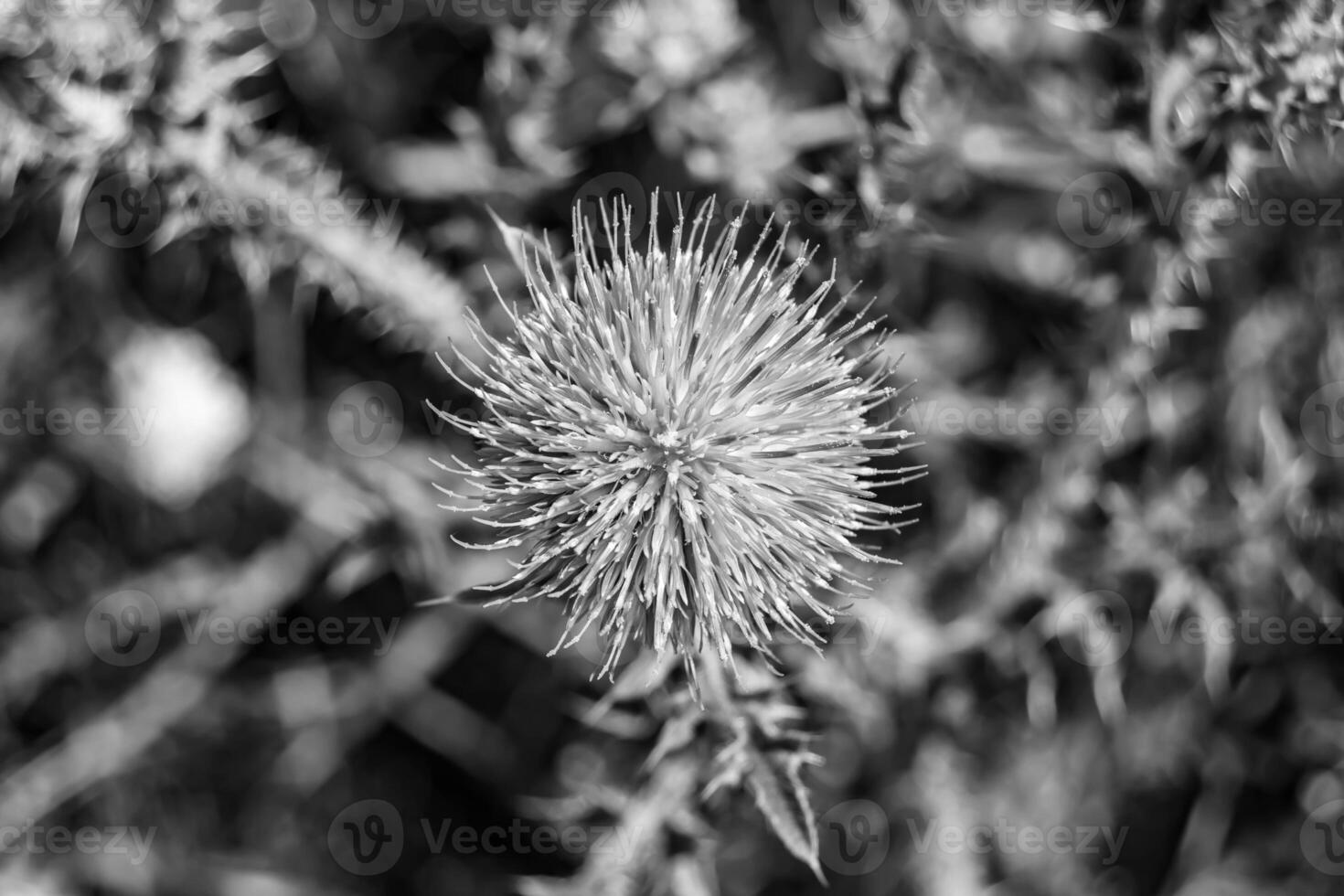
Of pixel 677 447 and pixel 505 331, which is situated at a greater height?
pixel 677 447

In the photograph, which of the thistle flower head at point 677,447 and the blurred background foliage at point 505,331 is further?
the blurred background foliage at point 505,331

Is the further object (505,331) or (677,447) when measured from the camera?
(505,331)

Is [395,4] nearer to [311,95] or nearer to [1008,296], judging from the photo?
[311,95]

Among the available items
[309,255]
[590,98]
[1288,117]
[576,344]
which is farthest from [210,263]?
[1288,117]

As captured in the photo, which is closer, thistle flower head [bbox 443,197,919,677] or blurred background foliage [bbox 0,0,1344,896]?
thistle flower head [bbox 443,197,919,677]
